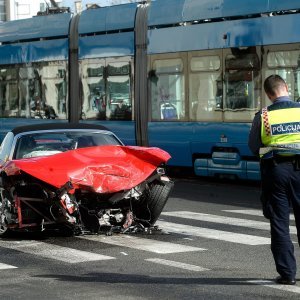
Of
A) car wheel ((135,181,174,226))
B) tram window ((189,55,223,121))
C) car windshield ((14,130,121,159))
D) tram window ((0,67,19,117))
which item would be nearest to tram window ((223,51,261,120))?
tram window ((189,55,223,121))

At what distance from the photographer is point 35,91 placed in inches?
1049

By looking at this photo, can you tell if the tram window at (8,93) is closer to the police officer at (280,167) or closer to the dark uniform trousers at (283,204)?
the police officer at (280,167)

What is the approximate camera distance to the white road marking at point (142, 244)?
1120 cm

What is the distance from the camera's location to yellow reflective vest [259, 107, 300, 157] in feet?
28.5

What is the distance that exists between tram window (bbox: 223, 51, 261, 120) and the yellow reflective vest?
431 inches

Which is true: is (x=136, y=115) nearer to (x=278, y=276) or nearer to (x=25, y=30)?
(x=25, y=30)

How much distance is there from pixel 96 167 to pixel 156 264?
207 centimetres

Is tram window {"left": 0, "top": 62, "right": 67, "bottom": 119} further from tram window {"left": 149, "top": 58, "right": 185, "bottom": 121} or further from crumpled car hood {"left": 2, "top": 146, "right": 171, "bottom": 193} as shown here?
crumpled car hood {"left": 2, "top": 146, "right": 171, "bottom": 193}

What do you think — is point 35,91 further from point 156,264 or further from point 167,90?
point 156,264

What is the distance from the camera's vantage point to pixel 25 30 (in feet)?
89.6

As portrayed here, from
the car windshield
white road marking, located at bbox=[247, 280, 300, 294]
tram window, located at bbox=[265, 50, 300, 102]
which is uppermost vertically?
tram window, located at bbox=[265, 50, 300, 102]

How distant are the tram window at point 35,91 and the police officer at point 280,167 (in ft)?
54.8

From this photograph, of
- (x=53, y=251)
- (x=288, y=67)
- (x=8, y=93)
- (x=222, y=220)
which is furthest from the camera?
(x=8, y=93)

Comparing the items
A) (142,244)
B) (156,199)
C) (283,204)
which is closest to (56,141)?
(156,199)
